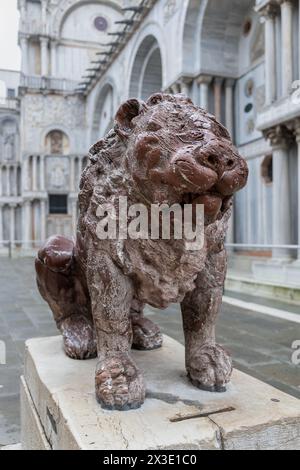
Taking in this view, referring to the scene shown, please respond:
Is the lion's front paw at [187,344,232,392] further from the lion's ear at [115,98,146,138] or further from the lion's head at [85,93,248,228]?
the lion's ear at [115,98,146,138]

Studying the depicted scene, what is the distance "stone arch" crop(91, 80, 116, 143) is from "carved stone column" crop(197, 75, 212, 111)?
337 inches

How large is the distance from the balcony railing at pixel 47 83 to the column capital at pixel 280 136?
57.7 feet

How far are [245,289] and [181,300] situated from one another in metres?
5.70

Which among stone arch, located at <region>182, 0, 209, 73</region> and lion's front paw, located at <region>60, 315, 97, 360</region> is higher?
stone arch, located at <region>182, 0, 209, 73</region>

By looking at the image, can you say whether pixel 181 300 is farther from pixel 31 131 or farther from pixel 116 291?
pixel 31 131

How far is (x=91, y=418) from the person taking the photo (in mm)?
1312

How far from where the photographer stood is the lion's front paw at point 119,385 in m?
1.39

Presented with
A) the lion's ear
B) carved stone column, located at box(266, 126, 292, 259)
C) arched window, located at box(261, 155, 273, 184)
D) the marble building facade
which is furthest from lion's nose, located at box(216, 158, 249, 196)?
arched window, located at box(261, 155, 273, 184)

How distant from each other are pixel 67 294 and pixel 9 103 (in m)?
27.4

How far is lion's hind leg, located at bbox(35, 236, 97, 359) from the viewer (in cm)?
188

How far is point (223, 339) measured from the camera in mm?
3770

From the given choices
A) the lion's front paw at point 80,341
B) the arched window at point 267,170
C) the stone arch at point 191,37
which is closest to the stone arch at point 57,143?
the stone arch at point 191,37

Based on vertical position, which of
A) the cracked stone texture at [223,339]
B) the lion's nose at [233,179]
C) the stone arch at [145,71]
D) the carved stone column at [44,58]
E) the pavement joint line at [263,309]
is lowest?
the cracked stone texture at [223,339]

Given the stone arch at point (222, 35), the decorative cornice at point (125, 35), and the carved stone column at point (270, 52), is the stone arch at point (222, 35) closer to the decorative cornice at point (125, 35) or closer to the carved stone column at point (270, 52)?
the carved stone column at point (270, 52)
